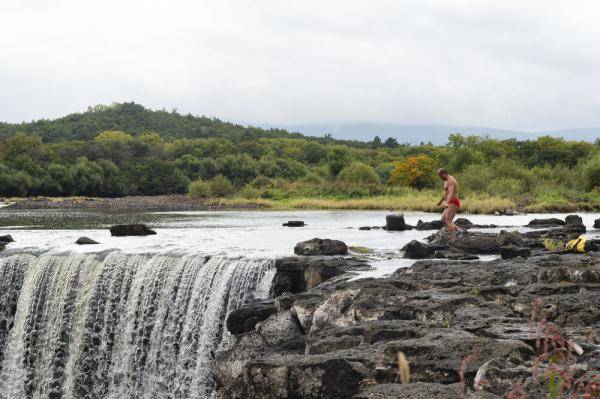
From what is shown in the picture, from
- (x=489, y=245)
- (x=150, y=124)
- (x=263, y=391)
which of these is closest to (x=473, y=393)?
(x=263, y=391)

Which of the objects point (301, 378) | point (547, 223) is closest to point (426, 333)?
point (301, 378)

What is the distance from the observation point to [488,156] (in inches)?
3617

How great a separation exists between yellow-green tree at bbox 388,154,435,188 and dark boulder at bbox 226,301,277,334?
222 feet

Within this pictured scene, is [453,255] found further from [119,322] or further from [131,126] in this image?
[131,126]

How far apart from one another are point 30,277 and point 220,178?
6257cm

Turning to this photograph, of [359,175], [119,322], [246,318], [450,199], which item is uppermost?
[359,175]

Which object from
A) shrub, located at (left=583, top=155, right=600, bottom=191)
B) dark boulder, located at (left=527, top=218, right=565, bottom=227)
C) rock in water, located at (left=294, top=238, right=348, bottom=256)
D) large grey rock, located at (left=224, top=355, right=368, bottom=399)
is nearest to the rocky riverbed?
large grey rock, located at (left=224, top=355, right=368, bottom=399)

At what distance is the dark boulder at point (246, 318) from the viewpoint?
48.9 feet

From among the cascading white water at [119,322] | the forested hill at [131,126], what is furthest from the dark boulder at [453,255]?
the forested hill at [131,126]

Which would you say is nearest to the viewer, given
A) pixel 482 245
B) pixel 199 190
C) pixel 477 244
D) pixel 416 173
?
pixel 482 245

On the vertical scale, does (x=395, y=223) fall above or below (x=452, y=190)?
below

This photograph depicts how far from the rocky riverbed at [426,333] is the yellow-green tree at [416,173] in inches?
2459

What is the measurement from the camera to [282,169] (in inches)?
4385

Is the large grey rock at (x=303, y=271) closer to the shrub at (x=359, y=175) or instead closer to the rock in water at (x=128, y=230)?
the rock in water at (x=128, y=230)
